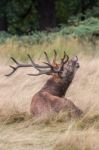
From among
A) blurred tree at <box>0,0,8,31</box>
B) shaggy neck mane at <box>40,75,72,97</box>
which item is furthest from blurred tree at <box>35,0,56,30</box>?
shaggy neck mane at <box>40,75,72,97</box>

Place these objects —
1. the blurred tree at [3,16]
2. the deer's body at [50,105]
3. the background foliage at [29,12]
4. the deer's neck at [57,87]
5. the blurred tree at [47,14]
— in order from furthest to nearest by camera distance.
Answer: the background foliage at [29,12] → the blurred tree at [3,16] → the blurred tree at [47,14] → the deer's neck at [57,87] → the deer's body at [50,105]

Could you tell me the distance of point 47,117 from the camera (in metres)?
8.49

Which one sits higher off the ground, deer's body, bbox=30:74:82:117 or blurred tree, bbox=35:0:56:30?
deer's body, bbox=30:74:82:117

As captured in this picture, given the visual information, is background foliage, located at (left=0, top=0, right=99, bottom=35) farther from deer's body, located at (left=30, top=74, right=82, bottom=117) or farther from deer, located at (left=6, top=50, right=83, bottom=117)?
deer's body, located at (left=30, top=74, right=82, bottom=117)

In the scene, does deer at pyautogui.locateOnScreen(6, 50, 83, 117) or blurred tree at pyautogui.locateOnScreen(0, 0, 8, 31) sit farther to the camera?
blurred tree at pyautogui.locateOnScreen(0, 0, 8, 31)

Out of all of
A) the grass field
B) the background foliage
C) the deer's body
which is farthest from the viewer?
the background foliage

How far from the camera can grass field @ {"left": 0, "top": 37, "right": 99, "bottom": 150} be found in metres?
7.09

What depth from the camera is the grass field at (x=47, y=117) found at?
7.09m

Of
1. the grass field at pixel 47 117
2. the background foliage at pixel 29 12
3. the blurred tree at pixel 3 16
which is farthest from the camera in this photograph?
the background foliage at pixel 29 12

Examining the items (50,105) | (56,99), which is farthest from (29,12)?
(50,105)

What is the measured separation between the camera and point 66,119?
849 centimetres

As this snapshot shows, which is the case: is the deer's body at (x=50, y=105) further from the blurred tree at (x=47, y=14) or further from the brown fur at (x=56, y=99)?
the blurred tree at (x=47, y=14)

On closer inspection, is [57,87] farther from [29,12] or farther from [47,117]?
[29,12]

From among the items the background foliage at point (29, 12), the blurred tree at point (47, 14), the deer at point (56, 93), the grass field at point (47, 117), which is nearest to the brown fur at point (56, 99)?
the deer at point (56, 93)
